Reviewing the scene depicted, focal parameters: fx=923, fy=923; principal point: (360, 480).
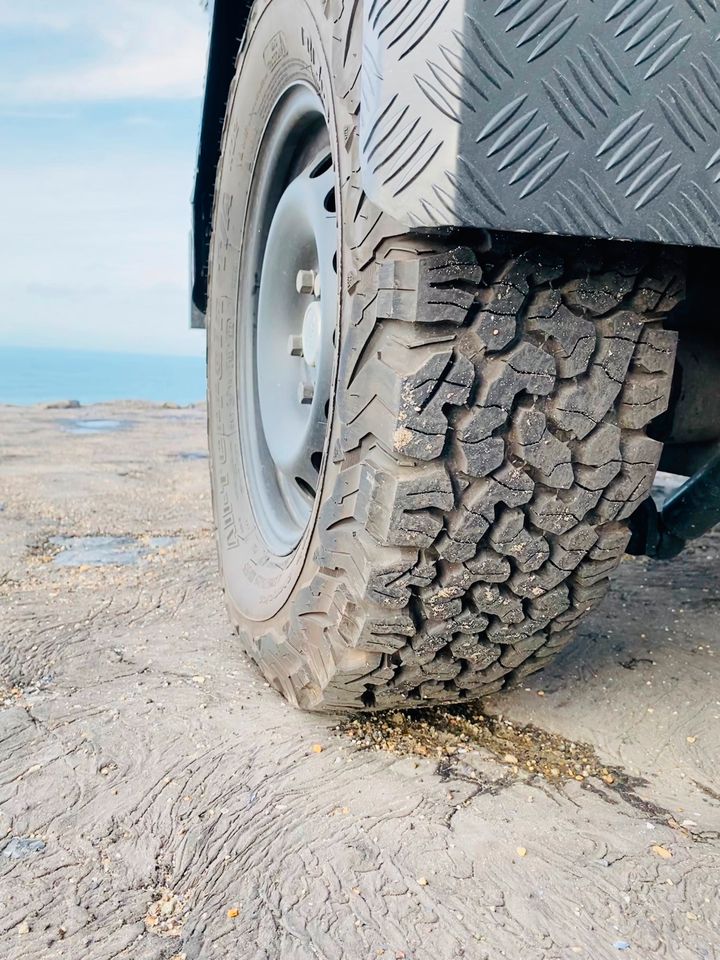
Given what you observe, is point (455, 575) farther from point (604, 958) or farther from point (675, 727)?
point (675, 727)

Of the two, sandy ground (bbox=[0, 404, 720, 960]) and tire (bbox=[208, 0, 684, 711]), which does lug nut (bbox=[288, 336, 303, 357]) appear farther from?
sandy ground (bbox=[0, 404, 720, 960])

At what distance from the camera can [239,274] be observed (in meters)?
2.37

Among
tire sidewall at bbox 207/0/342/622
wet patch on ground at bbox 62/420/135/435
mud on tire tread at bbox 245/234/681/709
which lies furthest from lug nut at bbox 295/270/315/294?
wet patch on ground at bbox 62/420/135/435

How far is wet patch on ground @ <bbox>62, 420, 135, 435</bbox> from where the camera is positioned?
7398mm

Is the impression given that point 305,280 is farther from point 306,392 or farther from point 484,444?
point 484,444

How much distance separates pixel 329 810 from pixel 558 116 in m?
1.14

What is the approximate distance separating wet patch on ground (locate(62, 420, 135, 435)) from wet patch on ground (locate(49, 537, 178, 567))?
3.88 metres

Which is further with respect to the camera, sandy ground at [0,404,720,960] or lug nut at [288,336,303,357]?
lug nut at [288,336,303,357]

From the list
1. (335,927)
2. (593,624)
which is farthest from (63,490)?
(335,927)

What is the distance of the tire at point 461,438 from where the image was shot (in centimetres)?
124

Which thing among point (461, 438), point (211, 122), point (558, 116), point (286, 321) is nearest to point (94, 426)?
point (211, 122)

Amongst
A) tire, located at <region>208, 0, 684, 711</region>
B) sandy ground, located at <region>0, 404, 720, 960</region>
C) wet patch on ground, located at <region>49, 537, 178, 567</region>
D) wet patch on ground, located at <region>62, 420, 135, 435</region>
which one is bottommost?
sandy ground, located at <region>0, 404, 720, 960</region>

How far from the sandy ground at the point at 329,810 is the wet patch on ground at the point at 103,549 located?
635 mm

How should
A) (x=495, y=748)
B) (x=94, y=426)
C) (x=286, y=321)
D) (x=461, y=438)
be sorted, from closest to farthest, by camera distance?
(x=461, y=438) < (x=495, y=748) < (x=286, y=321) < (x=94, y=426)
